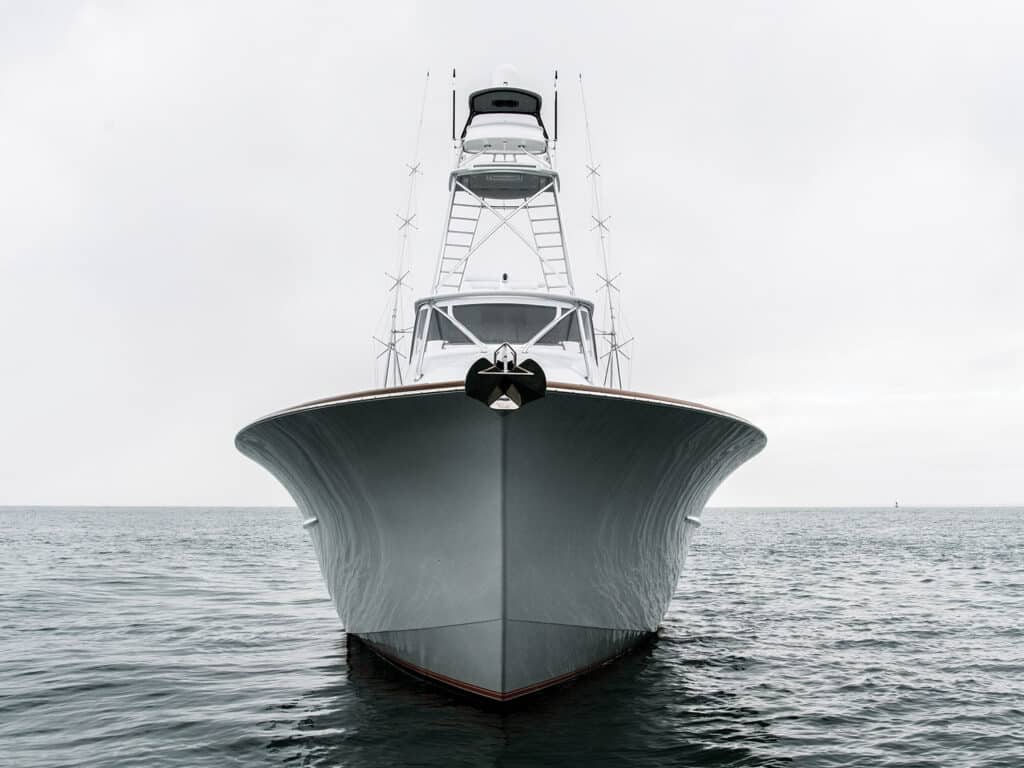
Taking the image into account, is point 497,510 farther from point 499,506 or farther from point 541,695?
point 541,695

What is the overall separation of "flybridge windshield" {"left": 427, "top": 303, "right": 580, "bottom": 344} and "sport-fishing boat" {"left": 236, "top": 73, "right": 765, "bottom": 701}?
460mm

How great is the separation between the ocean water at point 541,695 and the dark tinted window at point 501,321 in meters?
3.76

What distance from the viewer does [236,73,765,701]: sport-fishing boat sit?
635cm

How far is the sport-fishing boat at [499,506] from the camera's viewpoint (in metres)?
6.35

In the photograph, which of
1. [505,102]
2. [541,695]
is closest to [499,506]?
[541,695]

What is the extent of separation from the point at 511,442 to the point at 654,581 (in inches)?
131

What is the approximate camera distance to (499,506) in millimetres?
6430

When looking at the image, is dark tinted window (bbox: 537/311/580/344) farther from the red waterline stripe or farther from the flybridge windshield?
the red waterline stripe

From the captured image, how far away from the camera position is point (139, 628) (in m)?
12.7

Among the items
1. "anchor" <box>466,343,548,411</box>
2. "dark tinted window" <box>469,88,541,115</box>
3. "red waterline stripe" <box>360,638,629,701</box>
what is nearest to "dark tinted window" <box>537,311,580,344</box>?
"dark tinted window" <box>469,88,541,115</box>

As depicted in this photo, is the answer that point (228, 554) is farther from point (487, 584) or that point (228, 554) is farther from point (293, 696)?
point (487, 584)

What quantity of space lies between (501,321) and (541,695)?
4.21 m

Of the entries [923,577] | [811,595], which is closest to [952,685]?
[811,595]

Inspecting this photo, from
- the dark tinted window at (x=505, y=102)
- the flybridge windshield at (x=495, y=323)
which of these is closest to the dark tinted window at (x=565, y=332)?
the flybridge windshield at (x=495, y=323)
